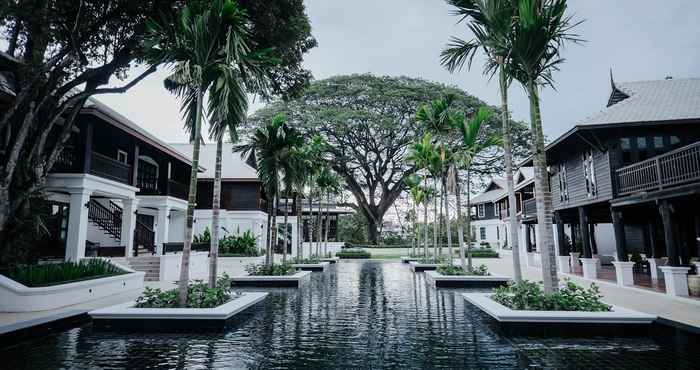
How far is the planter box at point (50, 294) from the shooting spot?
9234 millimetres

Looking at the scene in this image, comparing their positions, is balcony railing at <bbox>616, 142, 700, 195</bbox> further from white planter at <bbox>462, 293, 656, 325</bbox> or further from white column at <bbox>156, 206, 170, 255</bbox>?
white column at <bbox>156, 206, 170, 255</bbox>

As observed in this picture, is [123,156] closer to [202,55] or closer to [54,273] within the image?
[54,273]

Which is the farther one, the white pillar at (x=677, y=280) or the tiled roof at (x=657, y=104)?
the tiled roof at (x=657, y=104)

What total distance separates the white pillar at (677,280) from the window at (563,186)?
8646 millimetres

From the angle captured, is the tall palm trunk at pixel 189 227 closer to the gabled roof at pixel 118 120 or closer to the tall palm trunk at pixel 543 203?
the tall palm trunk at pixel 543 203

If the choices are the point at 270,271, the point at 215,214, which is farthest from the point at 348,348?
the point at 270,271

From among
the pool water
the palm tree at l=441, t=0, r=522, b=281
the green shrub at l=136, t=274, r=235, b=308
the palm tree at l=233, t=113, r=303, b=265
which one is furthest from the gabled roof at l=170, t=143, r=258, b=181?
Answer: the pool water

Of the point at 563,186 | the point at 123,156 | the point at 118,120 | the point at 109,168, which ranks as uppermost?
the point at 118,120

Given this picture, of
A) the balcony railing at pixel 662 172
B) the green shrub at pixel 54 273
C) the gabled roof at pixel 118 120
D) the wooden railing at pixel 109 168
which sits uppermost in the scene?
the gabled roof at pixel 118 120

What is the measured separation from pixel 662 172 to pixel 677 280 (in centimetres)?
340

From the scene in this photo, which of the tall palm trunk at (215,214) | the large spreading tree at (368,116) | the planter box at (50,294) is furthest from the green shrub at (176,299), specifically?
the large spreading tree at (368,116)

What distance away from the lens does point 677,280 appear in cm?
1147

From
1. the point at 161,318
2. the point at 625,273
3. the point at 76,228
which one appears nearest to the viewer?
the point at 161,318

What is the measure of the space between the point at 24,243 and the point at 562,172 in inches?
900
